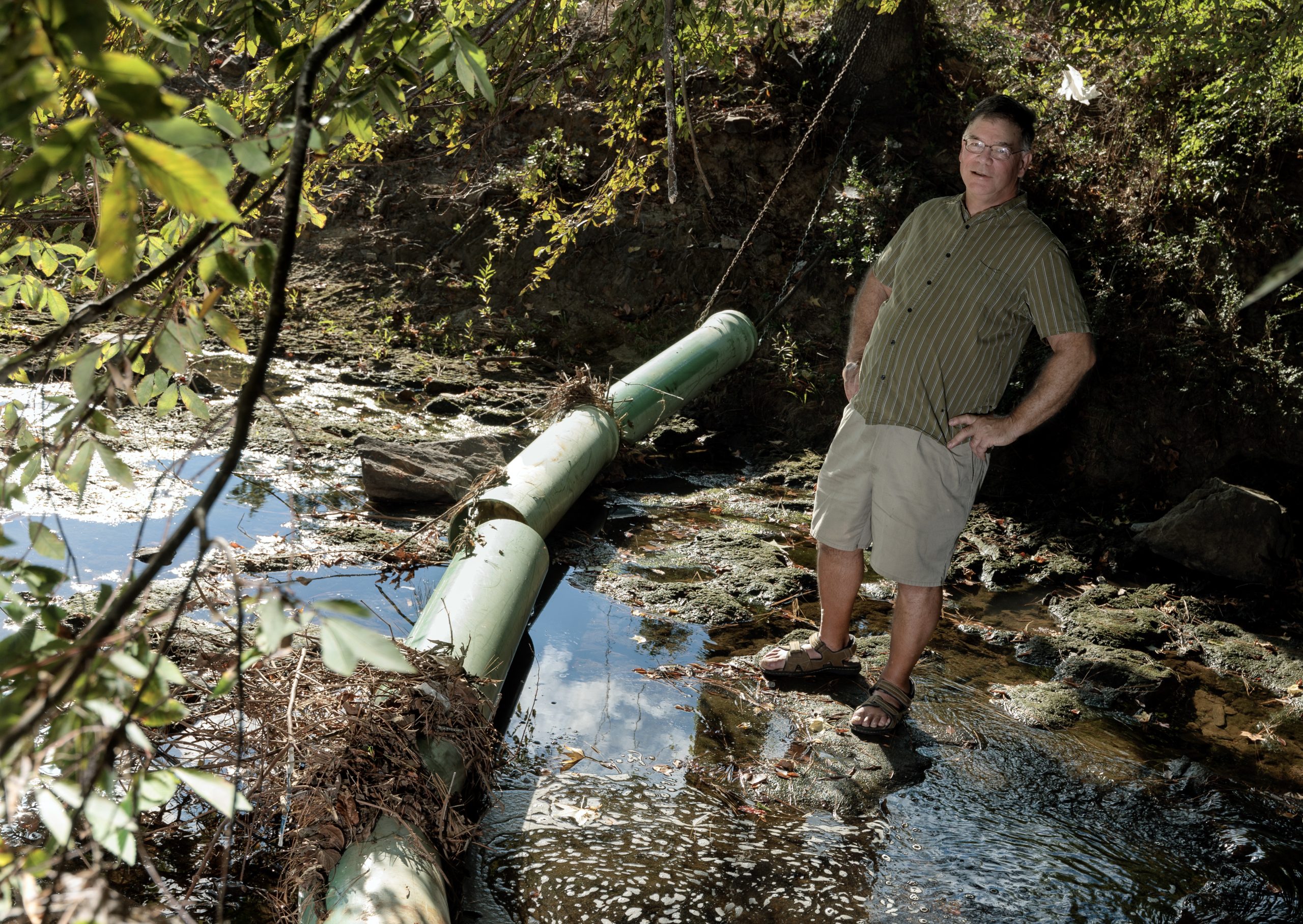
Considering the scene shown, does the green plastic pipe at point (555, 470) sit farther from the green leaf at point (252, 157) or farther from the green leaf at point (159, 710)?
the green leaf at point (252, 157)

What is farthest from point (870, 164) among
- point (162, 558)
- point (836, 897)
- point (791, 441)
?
point (162, 558)

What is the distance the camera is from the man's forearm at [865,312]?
162 inches

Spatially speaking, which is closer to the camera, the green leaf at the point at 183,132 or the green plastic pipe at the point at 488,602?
the green leaf at the point at 183,132

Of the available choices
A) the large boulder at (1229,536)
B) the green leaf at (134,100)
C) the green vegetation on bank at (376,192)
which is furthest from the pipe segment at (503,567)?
the large boulder at (1229,536)

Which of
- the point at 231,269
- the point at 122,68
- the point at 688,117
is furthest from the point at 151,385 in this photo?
the point at 688,117

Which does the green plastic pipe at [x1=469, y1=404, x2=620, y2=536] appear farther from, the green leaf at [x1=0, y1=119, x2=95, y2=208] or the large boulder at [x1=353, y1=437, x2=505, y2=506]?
the green leaf at [x1=0, y1=119, x2=95, y2=208]

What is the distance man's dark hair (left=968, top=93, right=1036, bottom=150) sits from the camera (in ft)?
11.6

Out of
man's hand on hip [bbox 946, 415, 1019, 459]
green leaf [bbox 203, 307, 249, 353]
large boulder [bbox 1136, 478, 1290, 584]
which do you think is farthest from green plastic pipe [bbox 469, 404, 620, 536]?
large boulder [bbox 1136, 478, 1290, 584]

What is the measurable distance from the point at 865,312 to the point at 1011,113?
977 millimetres

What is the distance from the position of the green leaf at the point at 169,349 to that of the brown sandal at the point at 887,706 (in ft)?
9.80

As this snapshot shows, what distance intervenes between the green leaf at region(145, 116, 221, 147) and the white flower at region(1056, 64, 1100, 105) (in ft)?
25.1

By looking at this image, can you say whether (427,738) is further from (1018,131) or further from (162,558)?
(1018,131)

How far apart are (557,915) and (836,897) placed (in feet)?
2.68

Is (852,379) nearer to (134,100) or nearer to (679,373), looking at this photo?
(679,373)
